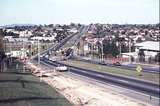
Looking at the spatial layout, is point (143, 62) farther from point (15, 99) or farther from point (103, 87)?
point (15, 99)

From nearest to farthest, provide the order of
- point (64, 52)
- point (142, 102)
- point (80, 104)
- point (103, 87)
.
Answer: point (142, 102)
point (80, 104)
point (103, 87)
point (64, 52)

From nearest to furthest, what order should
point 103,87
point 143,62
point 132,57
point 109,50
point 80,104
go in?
point 80,104 → point 103,87 → point 143,62 → point 132,57 → point 109,50

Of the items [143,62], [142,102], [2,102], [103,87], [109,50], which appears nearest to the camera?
[2,102]

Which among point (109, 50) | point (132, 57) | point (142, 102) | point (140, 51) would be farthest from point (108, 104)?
point (109, 50)

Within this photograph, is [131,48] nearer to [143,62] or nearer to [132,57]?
[132,57]

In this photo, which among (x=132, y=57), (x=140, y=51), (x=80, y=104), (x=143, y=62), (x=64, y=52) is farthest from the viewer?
(x=64, y=52)

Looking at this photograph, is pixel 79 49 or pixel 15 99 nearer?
pixel 15 99

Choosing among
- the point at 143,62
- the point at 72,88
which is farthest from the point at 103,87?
the point at 143,62

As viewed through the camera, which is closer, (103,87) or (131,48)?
(103,87)
